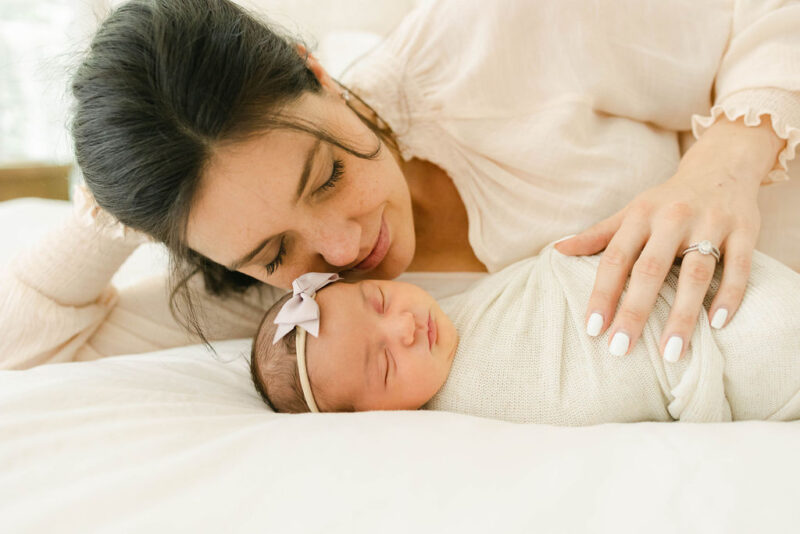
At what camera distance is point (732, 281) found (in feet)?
2.93

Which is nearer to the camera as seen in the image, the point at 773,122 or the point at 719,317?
the point at 719,317

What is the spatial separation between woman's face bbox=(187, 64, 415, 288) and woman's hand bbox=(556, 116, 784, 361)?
1.16 feet

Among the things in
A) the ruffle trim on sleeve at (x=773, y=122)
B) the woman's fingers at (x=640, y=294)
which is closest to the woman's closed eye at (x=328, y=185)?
the woman's fingers at (x=640, y=294)

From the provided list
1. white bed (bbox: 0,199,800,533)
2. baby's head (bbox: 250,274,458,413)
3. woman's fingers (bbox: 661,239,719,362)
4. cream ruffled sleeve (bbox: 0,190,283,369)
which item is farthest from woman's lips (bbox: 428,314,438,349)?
cream ruffled sleeve (bbox: 0,190,283,369)

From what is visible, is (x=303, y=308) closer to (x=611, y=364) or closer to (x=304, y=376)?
(x=304, y=376)

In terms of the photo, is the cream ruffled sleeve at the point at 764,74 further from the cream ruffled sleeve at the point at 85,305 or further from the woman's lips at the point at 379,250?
the cream ruffled sleeve at the point at 85,305

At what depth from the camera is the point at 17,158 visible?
287cm

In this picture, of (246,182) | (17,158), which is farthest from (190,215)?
(17,158)

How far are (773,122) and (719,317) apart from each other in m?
0.49

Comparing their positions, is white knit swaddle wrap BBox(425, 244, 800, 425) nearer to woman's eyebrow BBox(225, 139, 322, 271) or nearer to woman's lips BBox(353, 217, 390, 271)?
woman's lips BBox(353, 217, 390, 271)

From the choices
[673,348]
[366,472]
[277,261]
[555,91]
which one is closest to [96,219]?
[277,261]

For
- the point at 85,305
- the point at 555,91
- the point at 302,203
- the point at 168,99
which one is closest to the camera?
the point at 168,99

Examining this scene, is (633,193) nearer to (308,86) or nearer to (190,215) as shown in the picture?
(308,86)

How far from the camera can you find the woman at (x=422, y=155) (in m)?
0.88
